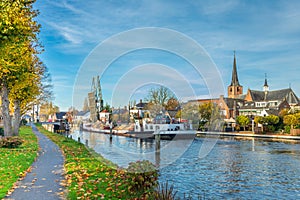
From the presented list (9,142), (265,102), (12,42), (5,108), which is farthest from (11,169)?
(265,102)

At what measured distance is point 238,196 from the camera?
49.5ft

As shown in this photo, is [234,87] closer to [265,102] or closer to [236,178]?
[265,102]

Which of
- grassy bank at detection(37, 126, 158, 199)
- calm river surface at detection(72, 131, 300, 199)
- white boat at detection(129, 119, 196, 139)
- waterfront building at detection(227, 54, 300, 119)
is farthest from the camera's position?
waterfront building at detection(227, 54, 300, 119)

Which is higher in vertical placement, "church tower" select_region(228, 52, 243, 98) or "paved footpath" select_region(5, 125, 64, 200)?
"church tower" select_region(228, 52, 243, 98)

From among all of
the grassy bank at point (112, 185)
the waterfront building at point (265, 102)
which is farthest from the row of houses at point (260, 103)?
the grassy bank at point (112, 185)

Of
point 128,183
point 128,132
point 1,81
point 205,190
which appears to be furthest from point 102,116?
point 128,183

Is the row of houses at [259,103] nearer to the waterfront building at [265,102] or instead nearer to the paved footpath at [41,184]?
the waterfront building at [265,102]

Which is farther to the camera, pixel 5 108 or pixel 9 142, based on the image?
pixel 5 108

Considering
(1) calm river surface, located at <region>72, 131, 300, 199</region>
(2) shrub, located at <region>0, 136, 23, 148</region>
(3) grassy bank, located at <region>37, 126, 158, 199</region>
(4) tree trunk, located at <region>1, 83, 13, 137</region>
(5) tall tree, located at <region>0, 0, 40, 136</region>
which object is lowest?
(1) calm river surface, located at <region>72, 131, 300, 199</region>

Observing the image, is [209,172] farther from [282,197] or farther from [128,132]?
[128,132]

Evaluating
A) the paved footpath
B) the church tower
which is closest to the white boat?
the paved footpath

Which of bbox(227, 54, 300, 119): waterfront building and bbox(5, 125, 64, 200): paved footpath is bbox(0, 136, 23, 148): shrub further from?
bbox(227, 54, 300, 119): waterfront building

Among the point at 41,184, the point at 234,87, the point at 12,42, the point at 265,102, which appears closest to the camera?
the point at 41,184

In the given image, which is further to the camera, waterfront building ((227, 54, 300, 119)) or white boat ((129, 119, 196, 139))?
waterfront building ((227, 54, 300, 119))
